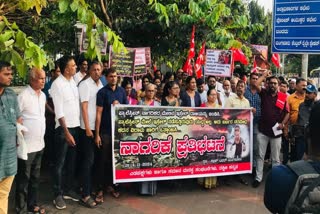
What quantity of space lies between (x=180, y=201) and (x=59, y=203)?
1623 mm

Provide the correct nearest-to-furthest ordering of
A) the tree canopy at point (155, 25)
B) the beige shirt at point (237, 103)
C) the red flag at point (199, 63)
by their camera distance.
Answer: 1. the beige shirt at point (237, 103)
2. the tree canopy at point (155, 25)
3. the red flag at point (199, 63)

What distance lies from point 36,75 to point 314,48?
3.23m

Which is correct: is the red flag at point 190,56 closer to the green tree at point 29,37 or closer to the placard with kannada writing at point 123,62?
the placard with kannada writing at point 123,62

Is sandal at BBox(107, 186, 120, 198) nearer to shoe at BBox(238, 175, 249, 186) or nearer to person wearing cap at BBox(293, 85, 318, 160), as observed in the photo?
shoe at BBox(238, 175, 249, 186)

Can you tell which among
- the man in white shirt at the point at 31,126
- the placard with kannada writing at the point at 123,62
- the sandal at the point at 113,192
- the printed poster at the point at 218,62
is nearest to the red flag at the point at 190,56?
the printed poster at the point at 218,62

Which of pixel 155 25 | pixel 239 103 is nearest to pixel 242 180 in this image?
pixel 239 103

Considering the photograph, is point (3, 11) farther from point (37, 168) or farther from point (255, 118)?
point (255, 118)

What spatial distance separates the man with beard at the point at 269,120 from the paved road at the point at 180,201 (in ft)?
1.64

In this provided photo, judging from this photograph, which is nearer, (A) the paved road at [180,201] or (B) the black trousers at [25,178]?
(B) the black trousers at [25,178]

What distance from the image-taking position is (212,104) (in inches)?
256

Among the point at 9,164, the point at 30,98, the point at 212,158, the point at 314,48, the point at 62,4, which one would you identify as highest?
the point at 62,4

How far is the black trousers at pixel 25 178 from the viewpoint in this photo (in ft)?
15.8

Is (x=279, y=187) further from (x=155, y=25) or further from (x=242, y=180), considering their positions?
(x=155, y=25)

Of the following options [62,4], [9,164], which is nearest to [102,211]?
[9,164]
